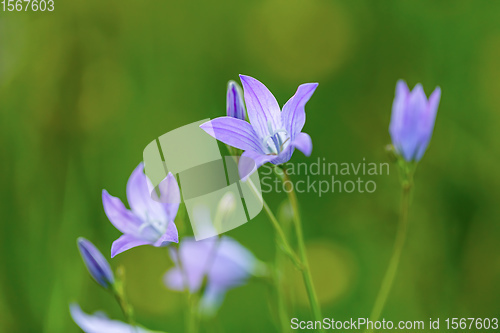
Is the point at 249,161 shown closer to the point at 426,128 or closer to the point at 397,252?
the point at 397,252

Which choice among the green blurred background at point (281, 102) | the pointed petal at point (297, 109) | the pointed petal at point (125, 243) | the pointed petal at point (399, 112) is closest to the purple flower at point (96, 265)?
the pointed petal at point (125, 243)

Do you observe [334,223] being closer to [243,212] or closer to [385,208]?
[385,208]

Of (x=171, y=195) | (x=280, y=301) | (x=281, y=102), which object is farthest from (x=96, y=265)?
(x=281, y=102)

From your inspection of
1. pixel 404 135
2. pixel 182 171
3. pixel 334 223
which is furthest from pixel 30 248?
pixel 404 135

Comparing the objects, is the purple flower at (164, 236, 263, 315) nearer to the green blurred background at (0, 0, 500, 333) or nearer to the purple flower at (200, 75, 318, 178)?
the green blurred background at (0, 0, 500, 333)

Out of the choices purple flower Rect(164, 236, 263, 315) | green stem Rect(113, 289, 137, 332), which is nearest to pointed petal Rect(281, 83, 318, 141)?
green stem Rect(113, 289, 137, 332)

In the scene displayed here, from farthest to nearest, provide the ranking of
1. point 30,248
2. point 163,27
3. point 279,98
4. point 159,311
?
point 163,27 < point 279,98 < point 159,311 < point 30,248

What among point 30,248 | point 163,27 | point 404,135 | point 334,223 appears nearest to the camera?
point 404,135
